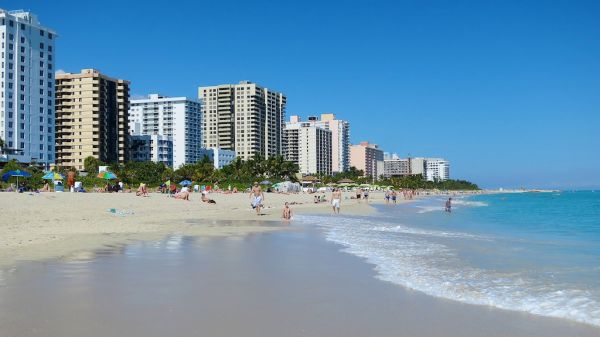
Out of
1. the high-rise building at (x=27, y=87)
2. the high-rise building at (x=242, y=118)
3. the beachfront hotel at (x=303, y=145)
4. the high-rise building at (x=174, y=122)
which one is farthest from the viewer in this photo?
the beachfront hotel at (x=303, y=145)

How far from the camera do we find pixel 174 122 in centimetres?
14800

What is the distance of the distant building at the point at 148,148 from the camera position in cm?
12912

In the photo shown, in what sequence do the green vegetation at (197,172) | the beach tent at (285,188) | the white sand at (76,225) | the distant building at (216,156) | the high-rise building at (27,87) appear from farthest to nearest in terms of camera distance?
the distant building at (216,156) → the high-rise building at (27,87) → the beach tent at (285,188) → the green vegetation at (197,172) → the white sand at (76,225)

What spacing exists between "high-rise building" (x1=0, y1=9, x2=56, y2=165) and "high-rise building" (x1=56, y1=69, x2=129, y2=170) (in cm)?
1352

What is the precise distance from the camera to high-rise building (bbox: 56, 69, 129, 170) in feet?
373

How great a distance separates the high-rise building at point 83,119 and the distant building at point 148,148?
9.20m

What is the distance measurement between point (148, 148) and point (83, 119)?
19795mm

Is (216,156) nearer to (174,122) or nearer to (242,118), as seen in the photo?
(174,122)

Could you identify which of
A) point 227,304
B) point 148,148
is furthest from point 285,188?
point 227,304

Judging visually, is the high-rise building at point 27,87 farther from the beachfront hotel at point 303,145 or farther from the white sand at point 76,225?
the beachfront hotel at point 303,145

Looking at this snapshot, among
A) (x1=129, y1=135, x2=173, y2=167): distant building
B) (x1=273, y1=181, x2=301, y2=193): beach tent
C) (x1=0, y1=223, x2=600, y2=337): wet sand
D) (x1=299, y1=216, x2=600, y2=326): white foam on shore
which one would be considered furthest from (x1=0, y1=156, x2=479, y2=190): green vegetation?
(x1=0, y1=223, x2=600, y2=337): wet sand

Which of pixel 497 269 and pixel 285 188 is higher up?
pixel 285 188

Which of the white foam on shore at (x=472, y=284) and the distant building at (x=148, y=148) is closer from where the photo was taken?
the white foam on shore at (x=472, y=284)

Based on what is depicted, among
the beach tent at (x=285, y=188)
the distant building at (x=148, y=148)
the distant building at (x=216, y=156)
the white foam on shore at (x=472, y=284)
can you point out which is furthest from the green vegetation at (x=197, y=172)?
the white foam on shore at (x=472, y=284)
